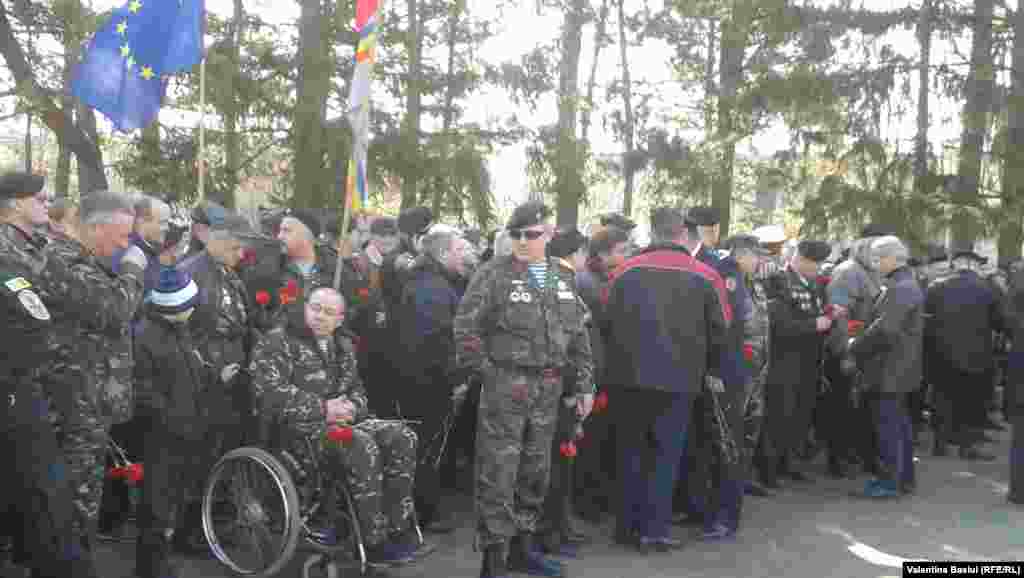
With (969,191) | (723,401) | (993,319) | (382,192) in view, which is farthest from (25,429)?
(969,191)

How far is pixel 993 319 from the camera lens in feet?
34.8

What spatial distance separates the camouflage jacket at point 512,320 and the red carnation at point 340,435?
770 millimetres

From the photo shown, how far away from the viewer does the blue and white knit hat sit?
5398 mm

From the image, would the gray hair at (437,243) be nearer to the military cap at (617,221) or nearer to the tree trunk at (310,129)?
the military cap at (617,221)

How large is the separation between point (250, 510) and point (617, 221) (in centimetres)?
408

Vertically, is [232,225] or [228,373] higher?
[232,225]

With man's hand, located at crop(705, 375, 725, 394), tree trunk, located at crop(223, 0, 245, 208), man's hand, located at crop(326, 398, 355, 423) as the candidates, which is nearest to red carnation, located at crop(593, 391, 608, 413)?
man's hand, located at crop(705, 375, 725, 394)

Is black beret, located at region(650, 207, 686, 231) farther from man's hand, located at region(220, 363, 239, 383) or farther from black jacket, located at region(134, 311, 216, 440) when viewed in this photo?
black jacket, located at region(134, 311, 216, 440)

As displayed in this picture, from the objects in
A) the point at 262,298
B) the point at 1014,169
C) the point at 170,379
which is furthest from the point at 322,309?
the point at 1014,169

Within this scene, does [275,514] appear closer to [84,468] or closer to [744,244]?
[84,468]

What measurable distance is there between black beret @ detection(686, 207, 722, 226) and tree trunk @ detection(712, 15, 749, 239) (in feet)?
30.4

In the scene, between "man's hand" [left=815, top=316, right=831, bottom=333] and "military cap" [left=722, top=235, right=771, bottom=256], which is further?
"man's hand" [left=815, top=316, right=831, bottom=333]

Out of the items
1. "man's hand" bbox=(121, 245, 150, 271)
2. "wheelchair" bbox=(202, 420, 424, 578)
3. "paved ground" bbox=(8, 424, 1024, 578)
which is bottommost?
"paved ground" bbox=(8, 424, 1024, 578)

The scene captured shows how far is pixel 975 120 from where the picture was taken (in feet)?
51.7
